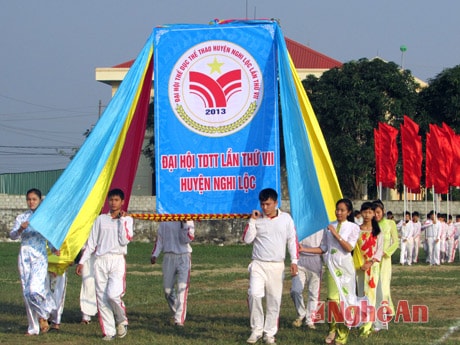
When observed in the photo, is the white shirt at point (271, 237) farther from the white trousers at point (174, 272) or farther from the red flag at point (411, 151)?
the red flag at point (411, 151)

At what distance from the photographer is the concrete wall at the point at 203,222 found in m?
38.1

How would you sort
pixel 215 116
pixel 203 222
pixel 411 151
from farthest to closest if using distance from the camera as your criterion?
pixel 203 222 → pixel 411 151 → pixel 215 116

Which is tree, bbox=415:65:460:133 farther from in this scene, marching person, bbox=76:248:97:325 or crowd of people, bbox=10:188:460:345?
marching person, bbox=76:248:97:325

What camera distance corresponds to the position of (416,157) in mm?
30297

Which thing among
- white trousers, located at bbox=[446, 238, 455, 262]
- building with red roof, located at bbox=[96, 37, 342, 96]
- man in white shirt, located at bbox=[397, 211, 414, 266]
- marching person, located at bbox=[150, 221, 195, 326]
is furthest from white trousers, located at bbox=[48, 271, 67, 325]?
building with red roof, located at bbox=[96, 37, 342, 96]

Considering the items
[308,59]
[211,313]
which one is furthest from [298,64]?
[211,313]

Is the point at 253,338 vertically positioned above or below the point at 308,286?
below

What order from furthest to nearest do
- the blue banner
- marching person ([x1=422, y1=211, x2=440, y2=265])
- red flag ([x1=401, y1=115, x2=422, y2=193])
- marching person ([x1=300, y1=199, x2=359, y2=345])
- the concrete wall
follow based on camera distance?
the concrete wall
red flag ([x1=401, y1=115, x2=422, y2=193])
marching person ([x1=422, y1=211, x2=440, y2=265])
the blue banner
marching person ([x1=300, y1=199, x2=359, y2=345])

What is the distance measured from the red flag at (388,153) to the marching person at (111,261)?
65.1ft

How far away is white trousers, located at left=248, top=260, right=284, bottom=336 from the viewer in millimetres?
11406

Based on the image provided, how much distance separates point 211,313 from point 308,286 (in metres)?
1.98

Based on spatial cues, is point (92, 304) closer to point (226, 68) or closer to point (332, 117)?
point (226, 68)

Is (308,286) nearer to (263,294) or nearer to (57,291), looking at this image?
(263,294)

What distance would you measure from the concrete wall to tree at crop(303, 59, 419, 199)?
2.00m
